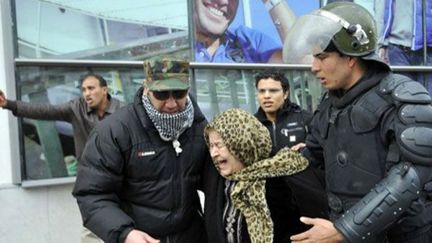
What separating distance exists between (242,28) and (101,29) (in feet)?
5.29

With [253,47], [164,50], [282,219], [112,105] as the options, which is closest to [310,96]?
[253,47]

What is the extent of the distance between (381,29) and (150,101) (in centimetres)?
513

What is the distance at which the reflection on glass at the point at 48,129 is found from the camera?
472 centimetres

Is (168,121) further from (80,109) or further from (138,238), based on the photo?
(80,109)

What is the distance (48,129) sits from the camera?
4.83 meters

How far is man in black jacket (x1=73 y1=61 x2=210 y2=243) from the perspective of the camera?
2322mm

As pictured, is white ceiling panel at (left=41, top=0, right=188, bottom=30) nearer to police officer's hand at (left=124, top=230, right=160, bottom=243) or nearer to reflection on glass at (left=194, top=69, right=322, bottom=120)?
reflection on glass at (left=194, top=69, right=322, bottom=120)

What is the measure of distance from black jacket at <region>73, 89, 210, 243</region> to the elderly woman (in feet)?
0.41

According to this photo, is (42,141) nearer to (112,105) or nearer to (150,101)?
(112,105)

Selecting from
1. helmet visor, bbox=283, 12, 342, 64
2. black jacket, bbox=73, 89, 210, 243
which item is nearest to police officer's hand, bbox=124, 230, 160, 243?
black jacket, bbox=73, 89, 210, 243

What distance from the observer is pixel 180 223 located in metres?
2.46

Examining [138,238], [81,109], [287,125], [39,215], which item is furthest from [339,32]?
[39,215]

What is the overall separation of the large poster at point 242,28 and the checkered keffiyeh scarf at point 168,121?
10.5 feet

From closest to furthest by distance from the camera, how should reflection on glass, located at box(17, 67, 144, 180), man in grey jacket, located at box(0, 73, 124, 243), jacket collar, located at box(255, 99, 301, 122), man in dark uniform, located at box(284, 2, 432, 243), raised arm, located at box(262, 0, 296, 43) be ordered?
man in dark uniform, located at box(284, 2, 432, 243) < man in grey jacket, located at box(0, 73, 124, 243) < jacket collar, located at box(255, 99, 301, 122) < reflection on glass, located at box(17, 67, 144, 180) < raised arm, located at box(262, 0, 296, 43)
